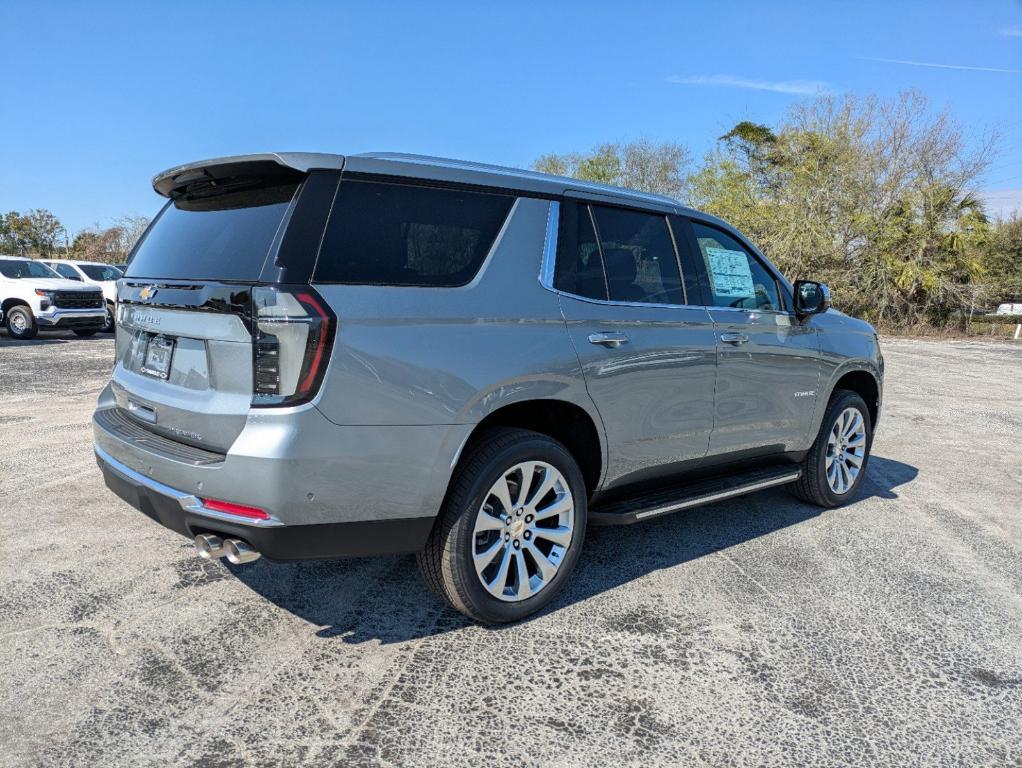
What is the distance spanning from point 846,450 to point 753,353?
59.0 inches

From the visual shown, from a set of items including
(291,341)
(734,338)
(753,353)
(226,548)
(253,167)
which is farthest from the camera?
(753,353)

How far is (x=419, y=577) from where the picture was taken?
3.75 meters

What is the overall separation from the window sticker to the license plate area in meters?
2.80

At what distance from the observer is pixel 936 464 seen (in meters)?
6.75

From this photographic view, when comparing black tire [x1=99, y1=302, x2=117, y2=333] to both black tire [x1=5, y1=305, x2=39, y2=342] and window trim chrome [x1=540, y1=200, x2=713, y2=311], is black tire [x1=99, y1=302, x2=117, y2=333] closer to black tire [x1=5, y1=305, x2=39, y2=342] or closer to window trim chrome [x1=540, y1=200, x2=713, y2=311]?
black tire [x1=5, y1=305, x2=39, y2=342]

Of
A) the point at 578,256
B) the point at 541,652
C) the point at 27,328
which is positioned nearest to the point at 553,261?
the point at 578,256

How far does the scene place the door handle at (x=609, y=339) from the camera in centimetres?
342

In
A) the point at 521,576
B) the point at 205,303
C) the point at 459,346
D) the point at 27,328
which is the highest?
the point at 205,303

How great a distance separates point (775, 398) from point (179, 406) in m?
3.26

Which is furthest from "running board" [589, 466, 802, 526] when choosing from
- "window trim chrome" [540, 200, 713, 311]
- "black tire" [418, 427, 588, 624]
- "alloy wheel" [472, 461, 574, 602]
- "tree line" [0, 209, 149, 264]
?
"tree line" [0, 209, 149, 264]

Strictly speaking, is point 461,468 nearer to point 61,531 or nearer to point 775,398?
point 775,398

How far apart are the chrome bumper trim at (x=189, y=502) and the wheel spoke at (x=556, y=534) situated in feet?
3.87

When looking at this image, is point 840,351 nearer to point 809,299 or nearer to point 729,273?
point 809,299

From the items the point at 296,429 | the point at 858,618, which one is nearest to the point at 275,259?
the point at 296,429
